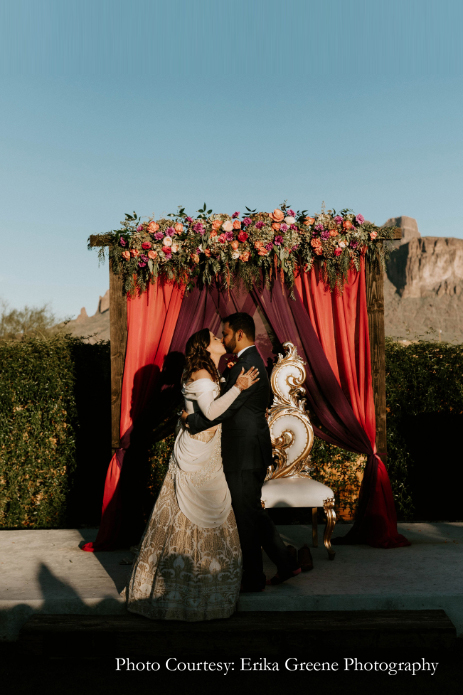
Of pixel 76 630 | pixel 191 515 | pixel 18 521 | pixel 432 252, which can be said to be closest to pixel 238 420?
pixel 191 515

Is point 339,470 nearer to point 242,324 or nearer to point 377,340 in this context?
point 377,340

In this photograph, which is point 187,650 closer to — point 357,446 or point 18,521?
point 357,446

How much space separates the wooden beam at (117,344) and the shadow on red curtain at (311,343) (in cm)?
10

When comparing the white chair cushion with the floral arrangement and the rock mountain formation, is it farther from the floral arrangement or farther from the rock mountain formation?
the rock mountain formation

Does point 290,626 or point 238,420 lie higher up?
point 238,420

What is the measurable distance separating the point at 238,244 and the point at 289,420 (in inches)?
57.4

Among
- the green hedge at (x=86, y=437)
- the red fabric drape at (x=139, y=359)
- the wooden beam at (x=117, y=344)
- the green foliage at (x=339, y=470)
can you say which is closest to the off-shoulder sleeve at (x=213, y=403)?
the red fabric drape at (x=139, y=359)

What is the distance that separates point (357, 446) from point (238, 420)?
1.61 metres

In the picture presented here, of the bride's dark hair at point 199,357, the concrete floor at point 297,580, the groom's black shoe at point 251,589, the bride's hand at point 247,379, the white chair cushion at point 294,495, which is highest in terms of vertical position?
the bride's dark hair at point 199,357

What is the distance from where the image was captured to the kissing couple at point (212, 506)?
3.16 m

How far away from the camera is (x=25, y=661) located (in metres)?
3.03

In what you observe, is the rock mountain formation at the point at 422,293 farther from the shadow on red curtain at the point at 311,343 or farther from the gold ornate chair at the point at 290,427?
the gold ornate chair at the point at 290,427

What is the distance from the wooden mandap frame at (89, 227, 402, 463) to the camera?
4.82 m

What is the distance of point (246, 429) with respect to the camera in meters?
3.56
